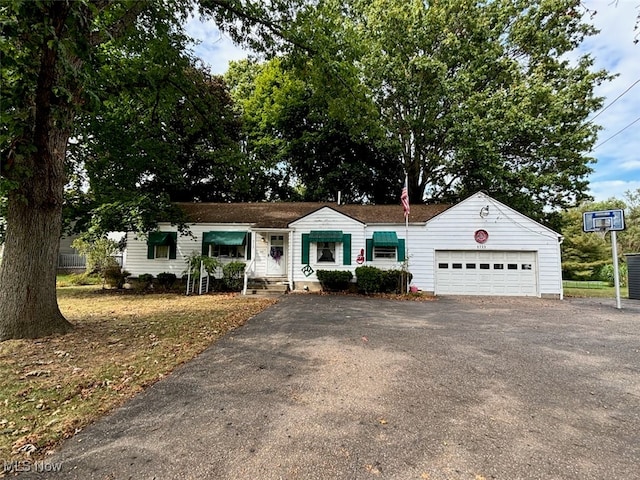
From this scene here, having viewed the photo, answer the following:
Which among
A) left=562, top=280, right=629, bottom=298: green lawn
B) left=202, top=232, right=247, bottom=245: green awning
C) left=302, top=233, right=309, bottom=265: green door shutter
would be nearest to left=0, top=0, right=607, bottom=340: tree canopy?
left=202, top=232, right=247, bottom=245: green awning

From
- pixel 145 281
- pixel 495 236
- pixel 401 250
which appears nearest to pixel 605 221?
pixel 495 236

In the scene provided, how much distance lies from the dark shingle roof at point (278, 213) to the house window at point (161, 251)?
5.80ft

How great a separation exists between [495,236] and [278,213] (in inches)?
397

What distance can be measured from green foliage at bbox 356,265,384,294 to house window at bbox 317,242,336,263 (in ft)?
5.51

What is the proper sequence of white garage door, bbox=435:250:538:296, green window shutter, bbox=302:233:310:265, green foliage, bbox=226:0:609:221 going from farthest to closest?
green foliage, bbox=226:0:609:221 → green window shutter, bbox=302:233:310:265 → white garage door, bbox=435:250:538:296

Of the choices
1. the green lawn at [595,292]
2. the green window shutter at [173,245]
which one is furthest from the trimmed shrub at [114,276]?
the green lawn at [595,292]

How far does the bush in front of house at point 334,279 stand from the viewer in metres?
13.0

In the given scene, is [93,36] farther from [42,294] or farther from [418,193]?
[418,193]

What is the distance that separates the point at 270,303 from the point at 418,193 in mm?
14541

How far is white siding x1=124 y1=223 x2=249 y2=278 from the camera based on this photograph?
1452 cm

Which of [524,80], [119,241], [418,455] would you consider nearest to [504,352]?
[418,455]

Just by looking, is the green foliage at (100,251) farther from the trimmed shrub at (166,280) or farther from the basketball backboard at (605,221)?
the basketball backboard at (605,221)

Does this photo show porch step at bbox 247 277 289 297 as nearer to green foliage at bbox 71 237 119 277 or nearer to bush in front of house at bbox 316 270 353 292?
bush in front of house at bbox 316 270 353 292

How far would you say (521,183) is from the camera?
16312 mm
